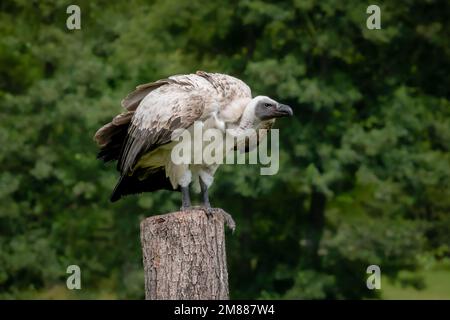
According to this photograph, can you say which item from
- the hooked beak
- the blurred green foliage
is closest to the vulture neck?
the hooked beak

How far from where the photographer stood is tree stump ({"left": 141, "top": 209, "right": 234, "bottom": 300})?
26.0 feet

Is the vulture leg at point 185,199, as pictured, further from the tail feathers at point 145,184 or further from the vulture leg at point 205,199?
the tail feathers at point 145,184

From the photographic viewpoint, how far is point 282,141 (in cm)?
1953

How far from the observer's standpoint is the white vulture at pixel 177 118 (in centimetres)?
910

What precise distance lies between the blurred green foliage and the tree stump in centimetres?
1039

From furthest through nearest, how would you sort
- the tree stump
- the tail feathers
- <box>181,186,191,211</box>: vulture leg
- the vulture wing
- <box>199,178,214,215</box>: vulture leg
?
1. the tail feathers
2. <box>181,186,191,211</box>: vulture leg
3. the vulture wing
4. <box>199,178,214,215</box>: vulture leg
5. the tree stump

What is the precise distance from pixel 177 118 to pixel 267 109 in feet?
2.50

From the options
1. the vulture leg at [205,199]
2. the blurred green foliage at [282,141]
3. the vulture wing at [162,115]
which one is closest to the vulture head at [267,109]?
the vulture wing at [162,115]

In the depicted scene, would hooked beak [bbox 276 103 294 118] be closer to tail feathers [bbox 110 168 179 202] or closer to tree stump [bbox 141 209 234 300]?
tail feathers [bbox 110 168 179 202]

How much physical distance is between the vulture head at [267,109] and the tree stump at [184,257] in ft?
4.59

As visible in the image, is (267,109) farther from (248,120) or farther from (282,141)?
(282,141)

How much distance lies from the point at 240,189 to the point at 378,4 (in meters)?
4.06

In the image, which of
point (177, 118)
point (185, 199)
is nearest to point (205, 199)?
point (185, 199)

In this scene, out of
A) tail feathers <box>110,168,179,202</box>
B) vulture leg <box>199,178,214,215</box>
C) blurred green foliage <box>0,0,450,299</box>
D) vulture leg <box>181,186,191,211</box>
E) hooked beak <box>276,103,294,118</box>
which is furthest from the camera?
blurred green foliage <box>0,0,450,299</box>
